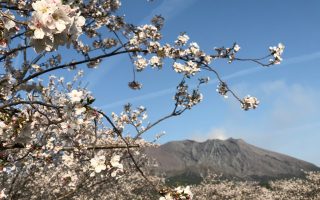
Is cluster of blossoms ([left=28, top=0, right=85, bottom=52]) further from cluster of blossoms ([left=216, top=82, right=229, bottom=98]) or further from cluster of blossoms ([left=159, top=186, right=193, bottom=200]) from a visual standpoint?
cluster of blossoms ([left=216, top=82, right=229, bottom=98])

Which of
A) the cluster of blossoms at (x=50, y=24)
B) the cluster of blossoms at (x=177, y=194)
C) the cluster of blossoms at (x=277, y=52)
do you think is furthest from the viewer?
the cluster of blossoms at (x=277, y=52)

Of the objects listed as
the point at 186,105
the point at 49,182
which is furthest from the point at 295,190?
the point at 186,105

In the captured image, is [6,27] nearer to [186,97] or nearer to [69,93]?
[69,93]

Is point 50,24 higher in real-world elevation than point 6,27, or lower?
lower

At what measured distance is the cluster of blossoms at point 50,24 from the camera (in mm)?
2791

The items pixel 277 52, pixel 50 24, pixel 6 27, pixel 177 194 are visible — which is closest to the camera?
pixel 50 24

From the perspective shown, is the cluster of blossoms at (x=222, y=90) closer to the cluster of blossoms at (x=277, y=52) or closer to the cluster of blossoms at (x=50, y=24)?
the cluster of blossoms at (x=277, y=52)

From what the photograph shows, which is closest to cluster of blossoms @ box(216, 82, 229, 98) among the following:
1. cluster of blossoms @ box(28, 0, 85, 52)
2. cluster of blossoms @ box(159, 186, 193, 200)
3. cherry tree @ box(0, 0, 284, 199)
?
cherry tree @ box(0, 0, 284, 199)

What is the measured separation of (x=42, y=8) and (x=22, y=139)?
6.99ft

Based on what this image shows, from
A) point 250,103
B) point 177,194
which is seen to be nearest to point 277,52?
point 250,103

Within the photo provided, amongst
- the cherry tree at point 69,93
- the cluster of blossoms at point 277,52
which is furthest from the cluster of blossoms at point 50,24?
the cluster of blossoms at point 277,52

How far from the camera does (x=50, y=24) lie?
2.80 metres

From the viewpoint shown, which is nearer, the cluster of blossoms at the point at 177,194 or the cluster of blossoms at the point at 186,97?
the cluster of blossoms at the point at 177,194

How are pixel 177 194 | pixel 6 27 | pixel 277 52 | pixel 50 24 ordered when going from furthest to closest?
pixel 277 52
pixel 177 194
pixel 6 27
pixel 50 24
